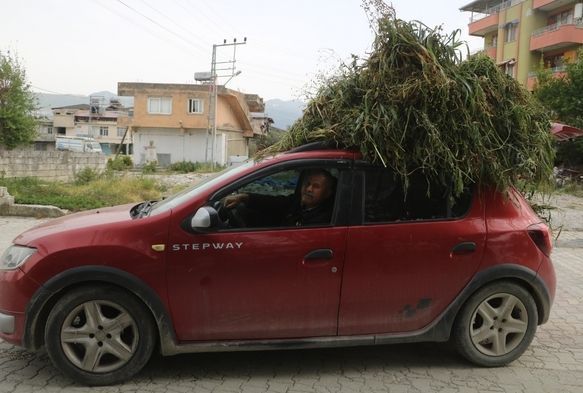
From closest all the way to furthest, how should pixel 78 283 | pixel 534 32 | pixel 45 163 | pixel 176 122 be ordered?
pixel 78 283
pixel 45 163
pixel 534 32
pixel 176 122

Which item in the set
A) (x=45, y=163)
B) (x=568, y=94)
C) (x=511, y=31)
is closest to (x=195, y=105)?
(x=511, y=31)

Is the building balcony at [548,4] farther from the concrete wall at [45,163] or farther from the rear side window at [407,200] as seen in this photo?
the rear side window at [407,200]

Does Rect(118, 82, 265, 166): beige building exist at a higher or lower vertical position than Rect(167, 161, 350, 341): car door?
higher

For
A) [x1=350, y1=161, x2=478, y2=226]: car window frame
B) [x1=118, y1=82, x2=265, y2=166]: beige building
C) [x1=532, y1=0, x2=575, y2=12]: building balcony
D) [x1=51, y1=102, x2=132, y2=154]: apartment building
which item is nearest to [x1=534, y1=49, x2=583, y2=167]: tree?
[x1=532, y1=0, x2=575, y2=12]: building balcony

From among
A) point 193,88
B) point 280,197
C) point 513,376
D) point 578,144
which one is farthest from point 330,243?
point 193,88

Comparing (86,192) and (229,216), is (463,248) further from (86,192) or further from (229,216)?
(86,192)

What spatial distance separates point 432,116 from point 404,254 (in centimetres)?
103

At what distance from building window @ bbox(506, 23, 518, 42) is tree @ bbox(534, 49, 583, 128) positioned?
18.5 m

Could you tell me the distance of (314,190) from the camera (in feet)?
13.6

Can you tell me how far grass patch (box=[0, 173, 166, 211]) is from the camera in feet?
42.9

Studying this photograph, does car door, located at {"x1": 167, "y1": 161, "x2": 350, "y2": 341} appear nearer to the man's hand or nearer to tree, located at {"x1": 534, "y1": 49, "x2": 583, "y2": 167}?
the man's hand

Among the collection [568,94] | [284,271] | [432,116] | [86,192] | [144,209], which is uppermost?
[568,94]

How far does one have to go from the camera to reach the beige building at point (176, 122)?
5019 cm

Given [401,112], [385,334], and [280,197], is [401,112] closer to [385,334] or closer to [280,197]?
[280,197]
